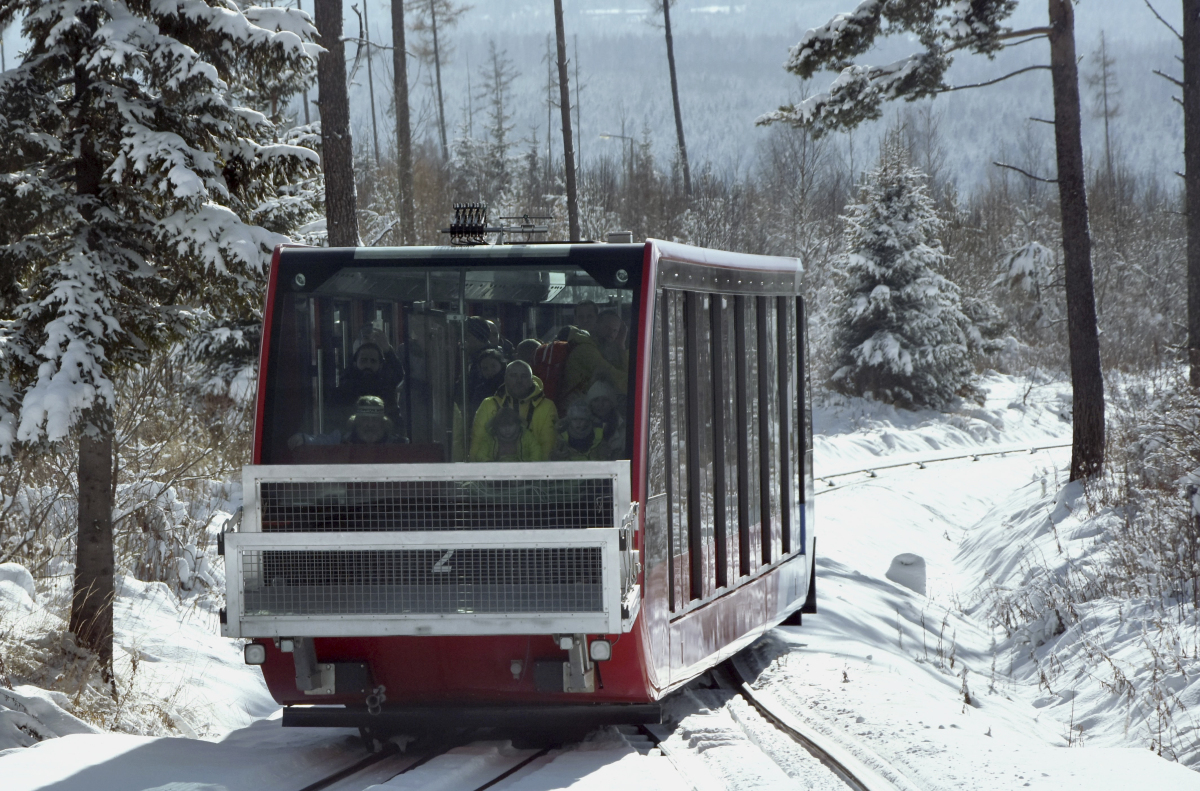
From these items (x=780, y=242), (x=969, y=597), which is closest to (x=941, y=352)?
(x=969, y=597)

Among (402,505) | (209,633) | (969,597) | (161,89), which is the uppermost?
(161,89)

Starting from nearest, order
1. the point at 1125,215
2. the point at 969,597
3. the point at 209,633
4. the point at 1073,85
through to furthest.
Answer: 1. the point at 209,633
2. the point at 969,597
3. the point at 1073,85
4. the point at 1125,215

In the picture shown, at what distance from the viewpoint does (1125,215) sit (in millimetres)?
61656

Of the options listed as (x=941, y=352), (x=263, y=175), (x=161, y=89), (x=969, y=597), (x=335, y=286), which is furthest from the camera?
(x=941, y=352)

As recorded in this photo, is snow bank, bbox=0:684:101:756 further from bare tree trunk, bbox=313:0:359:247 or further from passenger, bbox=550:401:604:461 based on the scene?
bare tree trunk, bbox=313:0:359:247

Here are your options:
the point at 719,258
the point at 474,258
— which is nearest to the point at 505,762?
the point at 474,258

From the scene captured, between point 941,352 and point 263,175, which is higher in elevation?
point 263,175

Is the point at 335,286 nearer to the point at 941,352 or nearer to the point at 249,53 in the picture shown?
the point at 249,53

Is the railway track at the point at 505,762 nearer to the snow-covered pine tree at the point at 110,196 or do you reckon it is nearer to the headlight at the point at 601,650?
the headlight at the point at 601,650

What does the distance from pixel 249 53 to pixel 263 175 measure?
3.02ft

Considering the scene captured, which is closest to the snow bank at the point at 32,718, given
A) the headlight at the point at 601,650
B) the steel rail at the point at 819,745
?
the headlight at the point at 601,650

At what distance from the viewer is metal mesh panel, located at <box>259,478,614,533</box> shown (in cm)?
634

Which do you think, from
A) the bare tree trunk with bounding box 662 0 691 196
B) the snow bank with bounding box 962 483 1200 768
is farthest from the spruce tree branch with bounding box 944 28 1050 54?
the bare tree trunk with bounding box 662 0 691 196

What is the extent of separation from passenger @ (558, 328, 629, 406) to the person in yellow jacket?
0.41 feet
